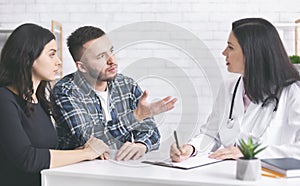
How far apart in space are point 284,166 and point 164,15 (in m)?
1.93

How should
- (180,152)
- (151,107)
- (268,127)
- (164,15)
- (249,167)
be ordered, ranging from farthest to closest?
(164,15) → (268,127) → (151,107) → (180,152) → (249,167)

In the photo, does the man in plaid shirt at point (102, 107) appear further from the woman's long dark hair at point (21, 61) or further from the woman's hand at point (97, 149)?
the woman's long dark hair at point (21, 61)

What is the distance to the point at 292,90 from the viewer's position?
2.15 metres

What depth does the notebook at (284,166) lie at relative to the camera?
1.58 meters

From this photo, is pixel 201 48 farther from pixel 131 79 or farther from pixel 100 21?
pixel 131 79

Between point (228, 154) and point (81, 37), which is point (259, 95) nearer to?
point (228, 154)

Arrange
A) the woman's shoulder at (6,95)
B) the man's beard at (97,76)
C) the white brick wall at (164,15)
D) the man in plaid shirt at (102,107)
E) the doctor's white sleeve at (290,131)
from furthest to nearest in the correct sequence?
the white brick wall at (164,15) → the man's beard at (97,76) → the man in plaid shirt at (102,107) → the doctor's white sleeve at (290,131) → the woman's shoulder at (6,95)

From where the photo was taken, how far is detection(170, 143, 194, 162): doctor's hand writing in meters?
1.87

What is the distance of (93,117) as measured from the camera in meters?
2.20

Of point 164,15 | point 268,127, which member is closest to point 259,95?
point 268,127

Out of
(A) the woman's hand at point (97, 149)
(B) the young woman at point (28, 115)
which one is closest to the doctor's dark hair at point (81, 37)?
(B) the young woman at point (28, 115)

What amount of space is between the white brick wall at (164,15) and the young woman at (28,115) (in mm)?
1141

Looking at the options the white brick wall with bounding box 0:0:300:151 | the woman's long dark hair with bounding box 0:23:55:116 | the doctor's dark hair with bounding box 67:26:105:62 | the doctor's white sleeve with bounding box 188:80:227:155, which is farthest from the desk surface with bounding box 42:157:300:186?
the white brick wall with bounding box 0:0:300:151

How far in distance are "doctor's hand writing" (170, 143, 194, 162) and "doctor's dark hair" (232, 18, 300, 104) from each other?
433mm
